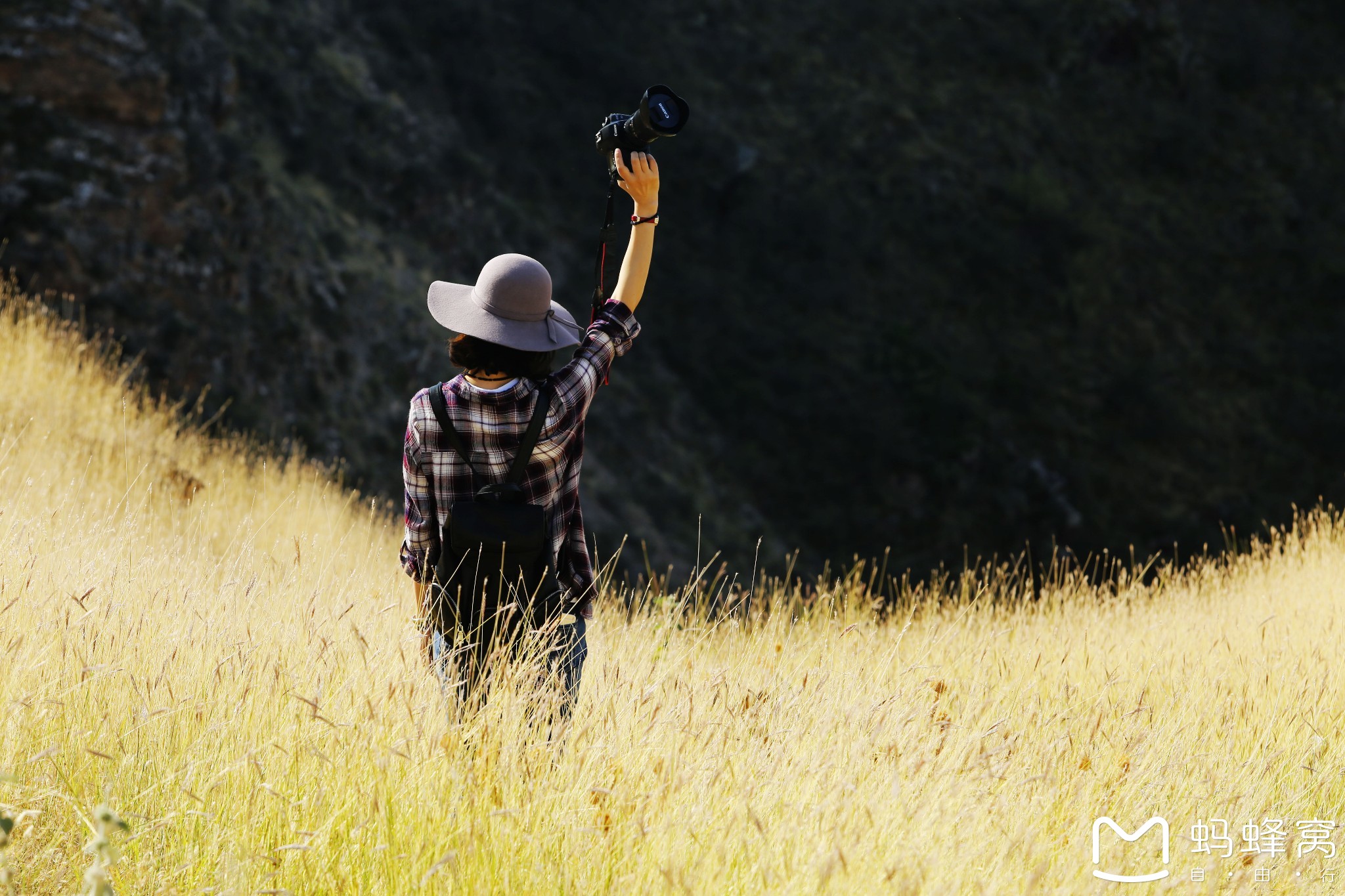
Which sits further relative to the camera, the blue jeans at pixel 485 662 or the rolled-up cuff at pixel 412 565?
the rolled-up cuff at pixel 412 565

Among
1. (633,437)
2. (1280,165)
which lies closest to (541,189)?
(633,437)

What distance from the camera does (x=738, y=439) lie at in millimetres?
23266

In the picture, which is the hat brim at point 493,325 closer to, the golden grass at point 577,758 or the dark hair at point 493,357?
the dark hair at point 493,357

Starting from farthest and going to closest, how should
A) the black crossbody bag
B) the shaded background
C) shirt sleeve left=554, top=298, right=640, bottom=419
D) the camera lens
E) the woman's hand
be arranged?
the shaded background, the camera lens, the woman's hand, shirt sleeve left=554, top=298, right=640, bottom=419, the black crossbody bag

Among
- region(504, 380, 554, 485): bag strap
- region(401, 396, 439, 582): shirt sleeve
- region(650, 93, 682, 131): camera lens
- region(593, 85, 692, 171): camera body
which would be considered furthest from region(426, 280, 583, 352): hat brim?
region(650, 93, 682, 131): camera lens

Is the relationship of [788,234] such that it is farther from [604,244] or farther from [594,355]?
[594,355]

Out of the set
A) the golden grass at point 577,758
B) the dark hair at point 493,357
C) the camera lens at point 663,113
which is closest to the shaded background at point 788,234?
the golden grass at point 577,758

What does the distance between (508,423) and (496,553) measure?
34cm

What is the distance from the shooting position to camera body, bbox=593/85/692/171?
3.02 m

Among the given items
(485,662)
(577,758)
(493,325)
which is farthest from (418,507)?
(577,758)

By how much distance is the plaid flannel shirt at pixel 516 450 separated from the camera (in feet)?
8.54

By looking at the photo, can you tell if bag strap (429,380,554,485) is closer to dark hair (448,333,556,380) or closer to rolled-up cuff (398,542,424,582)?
dark hair (448,333,556,380)

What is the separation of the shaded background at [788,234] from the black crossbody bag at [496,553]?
13.6m

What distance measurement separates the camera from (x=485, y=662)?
2.64 m
